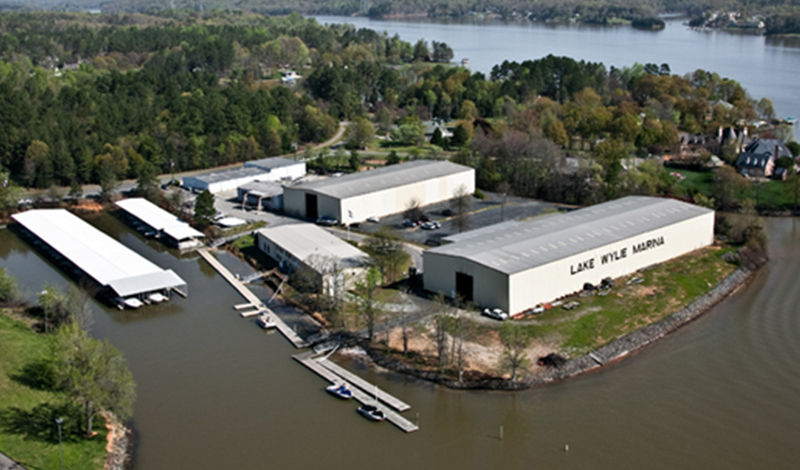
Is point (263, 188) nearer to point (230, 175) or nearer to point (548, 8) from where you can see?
point (230, 175)

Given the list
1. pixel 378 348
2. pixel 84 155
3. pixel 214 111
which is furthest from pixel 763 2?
pixel 378 348

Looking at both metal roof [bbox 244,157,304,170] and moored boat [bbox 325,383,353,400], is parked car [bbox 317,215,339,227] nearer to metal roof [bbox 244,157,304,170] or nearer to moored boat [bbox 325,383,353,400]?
metal roof [bbox 244,157,304,170]

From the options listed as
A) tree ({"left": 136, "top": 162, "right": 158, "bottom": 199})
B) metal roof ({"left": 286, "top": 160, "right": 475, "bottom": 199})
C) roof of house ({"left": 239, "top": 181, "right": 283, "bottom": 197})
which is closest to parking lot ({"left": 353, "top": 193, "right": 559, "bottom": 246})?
metal roof ({"left": 286, "top": 160, "right": 475, "bottom": 199})

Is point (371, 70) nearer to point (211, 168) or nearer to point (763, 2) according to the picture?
point (211, 168)

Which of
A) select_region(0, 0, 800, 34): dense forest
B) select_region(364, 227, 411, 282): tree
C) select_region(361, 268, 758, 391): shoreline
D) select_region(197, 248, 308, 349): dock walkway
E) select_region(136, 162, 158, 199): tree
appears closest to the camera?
select_region(361, 268, 758, 391): shoreline

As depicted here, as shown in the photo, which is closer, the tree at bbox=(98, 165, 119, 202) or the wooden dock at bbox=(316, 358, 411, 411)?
the wooden dock at bbox=(316, 358, 411, 411)

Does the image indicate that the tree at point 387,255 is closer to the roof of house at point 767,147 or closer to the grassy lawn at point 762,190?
the grassy lawn at point 762,190

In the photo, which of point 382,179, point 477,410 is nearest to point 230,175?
point 382,179
